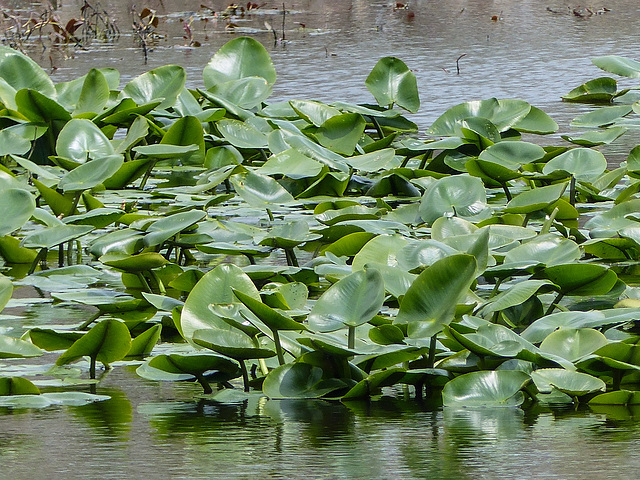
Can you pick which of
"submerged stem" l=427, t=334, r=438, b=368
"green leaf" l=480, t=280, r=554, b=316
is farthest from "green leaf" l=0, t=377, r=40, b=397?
"green leaf" l=480, t=280, r=554, b=316

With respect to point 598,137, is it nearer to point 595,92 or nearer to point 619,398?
point 595,92

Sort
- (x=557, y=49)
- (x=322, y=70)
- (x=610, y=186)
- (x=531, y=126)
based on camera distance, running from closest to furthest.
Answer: (x=610, y=186) < (x=531, y=126) < (x=322, y=70) < (x=557, y=49)

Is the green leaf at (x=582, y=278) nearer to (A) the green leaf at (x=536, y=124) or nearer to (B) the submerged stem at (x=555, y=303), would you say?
(B) the submerged stem at (x=555, y=303)

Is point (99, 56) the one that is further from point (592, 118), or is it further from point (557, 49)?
point (592, 118)

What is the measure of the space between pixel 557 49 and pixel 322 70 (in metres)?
1.17

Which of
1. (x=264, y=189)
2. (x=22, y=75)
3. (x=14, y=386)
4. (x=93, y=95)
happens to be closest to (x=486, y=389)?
(x=14, y=386)

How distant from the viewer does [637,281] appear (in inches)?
62.6

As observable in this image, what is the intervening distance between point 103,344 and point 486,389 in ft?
1.54

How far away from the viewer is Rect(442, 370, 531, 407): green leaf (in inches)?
42.3

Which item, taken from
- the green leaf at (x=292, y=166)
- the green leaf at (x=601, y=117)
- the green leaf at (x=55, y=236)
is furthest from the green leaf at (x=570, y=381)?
the green leaf at (x=601, y=117)

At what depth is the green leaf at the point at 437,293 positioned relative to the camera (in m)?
1.13

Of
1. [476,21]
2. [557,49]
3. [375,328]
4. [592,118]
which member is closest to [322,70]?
[557,49]

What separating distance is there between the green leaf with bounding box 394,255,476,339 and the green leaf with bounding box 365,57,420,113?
5.59 feet

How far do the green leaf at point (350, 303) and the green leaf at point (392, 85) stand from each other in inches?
66.1
